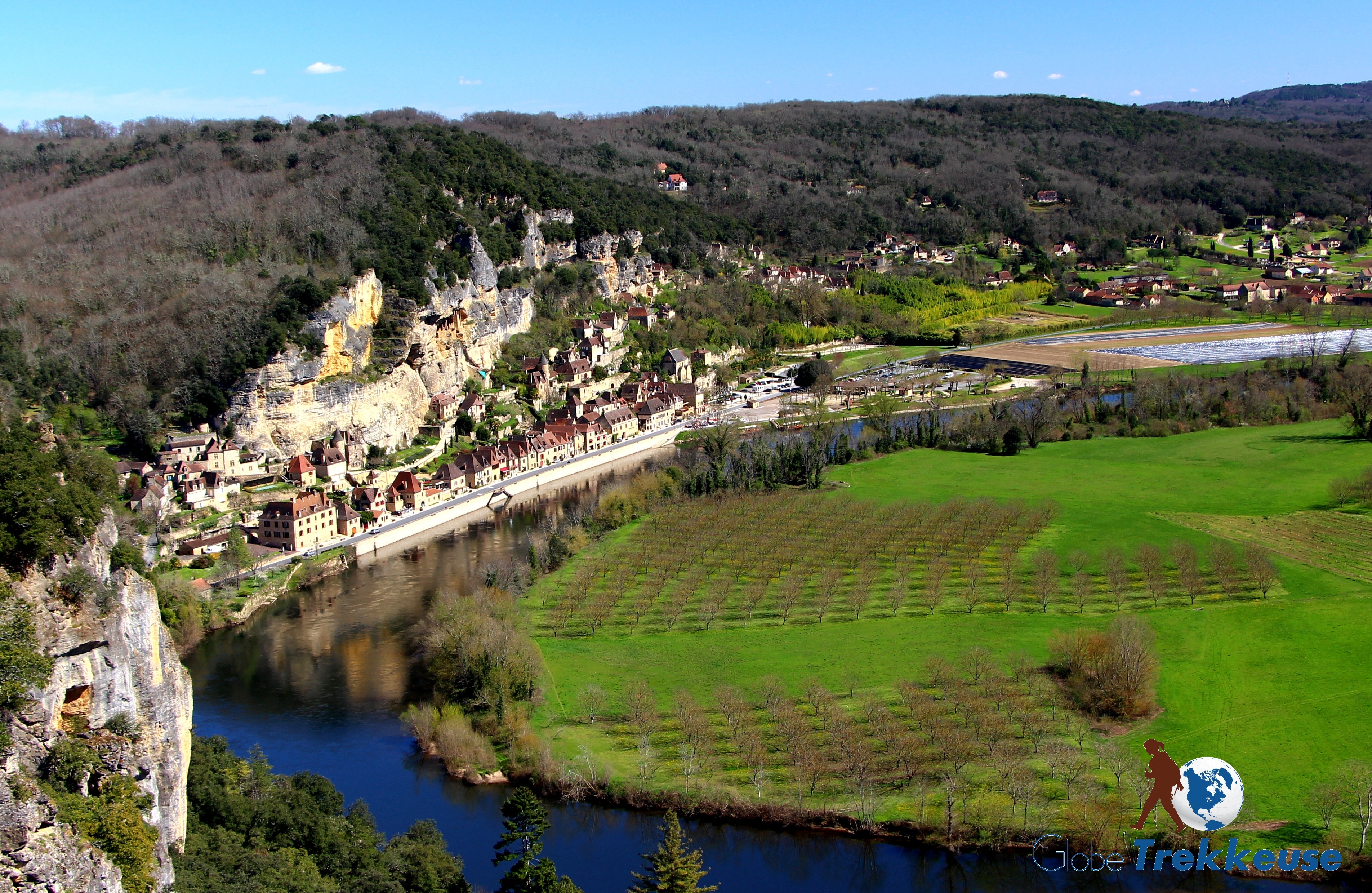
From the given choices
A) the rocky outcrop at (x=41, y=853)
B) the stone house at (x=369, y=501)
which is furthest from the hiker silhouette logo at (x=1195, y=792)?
the stone house at (x=369, y=501)

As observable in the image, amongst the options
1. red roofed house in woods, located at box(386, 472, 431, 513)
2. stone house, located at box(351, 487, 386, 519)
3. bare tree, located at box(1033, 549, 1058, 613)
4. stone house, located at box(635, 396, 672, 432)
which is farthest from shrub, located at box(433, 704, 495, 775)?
stone house, located at box(635, 396, 672, 432)

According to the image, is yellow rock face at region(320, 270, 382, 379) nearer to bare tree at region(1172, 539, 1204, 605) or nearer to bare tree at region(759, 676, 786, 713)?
bare tree at region(759, 676, 786, 713)

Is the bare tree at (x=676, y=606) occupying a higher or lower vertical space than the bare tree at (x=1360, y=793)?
higher

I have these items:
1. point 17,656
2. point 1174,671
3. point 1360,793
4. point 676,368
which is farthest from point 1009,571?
point 676,368

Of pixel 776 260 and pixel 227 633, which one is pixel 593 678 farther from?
pixel 776 260

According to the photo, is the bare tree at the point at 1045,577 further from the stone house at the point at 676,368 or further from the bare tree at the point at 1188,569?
the stone house at the point at 676,368

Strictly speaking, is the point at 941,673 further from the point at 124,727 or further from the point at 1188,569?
the point at 124,727

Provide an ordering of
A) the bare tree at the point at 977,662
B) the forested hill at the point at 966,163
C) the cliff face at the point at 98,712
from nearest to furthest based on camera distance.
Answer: the cliff face at the point at 98,712 → the bare tree at the point at 977,662 → the forested hill at the point at 966,163
